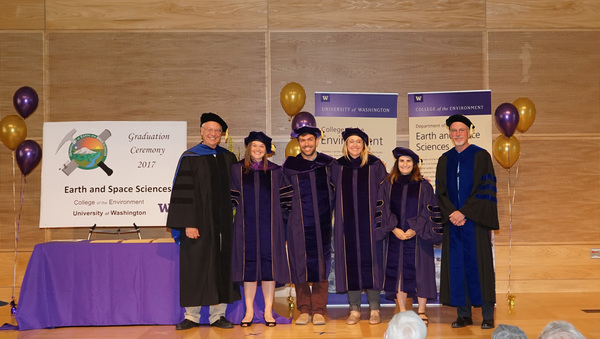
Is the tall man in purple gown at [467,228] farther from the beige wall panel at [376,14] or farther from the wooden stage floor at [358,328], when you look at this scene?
the beige wall panel at [376,14]

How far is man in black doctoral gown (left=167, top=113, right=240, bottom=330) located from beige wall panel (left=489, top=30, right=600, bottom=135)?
132 inches

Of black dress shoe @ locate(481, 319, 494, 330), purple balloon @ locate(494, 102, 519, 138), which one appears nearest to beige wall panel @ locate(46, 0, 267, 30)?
purple balloon @ locate(494, 102, 519, 138)

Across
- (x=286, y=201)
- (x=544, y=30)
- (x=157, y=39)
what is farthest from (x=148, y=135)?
(x=544, y=30)

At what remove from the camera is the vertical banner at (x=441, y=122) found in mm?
6477

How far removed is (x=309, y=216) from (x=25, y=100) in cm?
315

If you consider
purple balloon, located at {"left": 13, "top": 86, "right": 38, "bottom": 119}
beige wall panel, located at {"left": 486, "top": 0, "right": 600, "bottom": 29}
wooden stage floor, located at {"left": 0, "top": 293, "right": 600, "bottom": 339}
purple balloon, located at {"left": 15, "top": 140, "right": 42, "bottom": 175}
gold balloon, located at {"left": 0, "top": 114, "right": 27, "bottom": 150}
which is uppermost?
beige wall panel, located at {"left": 486, "top": 0, "right": 600, "bottom": 29}

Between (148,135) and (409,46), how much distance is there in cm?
301

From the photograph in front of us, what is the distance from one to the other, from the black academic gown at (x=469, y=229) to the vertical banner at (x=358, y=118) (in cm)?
130

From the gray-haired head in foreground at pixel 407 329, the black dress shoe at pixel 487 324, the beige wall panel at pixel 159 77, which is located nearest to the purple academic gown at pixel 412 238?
the black dress shoe at pixel 487 324

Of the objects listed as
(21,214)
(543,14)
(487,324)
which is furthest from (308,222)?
(543,14)

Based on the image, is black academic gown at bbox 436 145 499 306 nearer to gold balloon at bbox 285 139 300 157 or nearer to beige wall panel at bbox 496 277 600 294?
gold balloon at bbox 285 139 300 157

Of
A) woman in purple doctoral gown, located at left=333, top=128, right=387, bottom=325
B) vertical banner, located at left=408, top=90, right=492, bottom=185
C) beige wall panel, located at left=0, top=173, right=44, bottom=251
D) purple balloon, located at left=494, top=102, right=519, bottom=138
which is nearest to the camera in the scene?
woman in purple doctoral gown, located at left=333, top=128, right=387, bottom=325

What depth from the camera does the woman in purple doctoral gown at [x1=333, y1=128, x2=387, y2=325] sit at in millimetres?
5238

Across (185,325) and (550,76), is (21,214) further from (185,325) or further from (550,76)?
(550,76)
